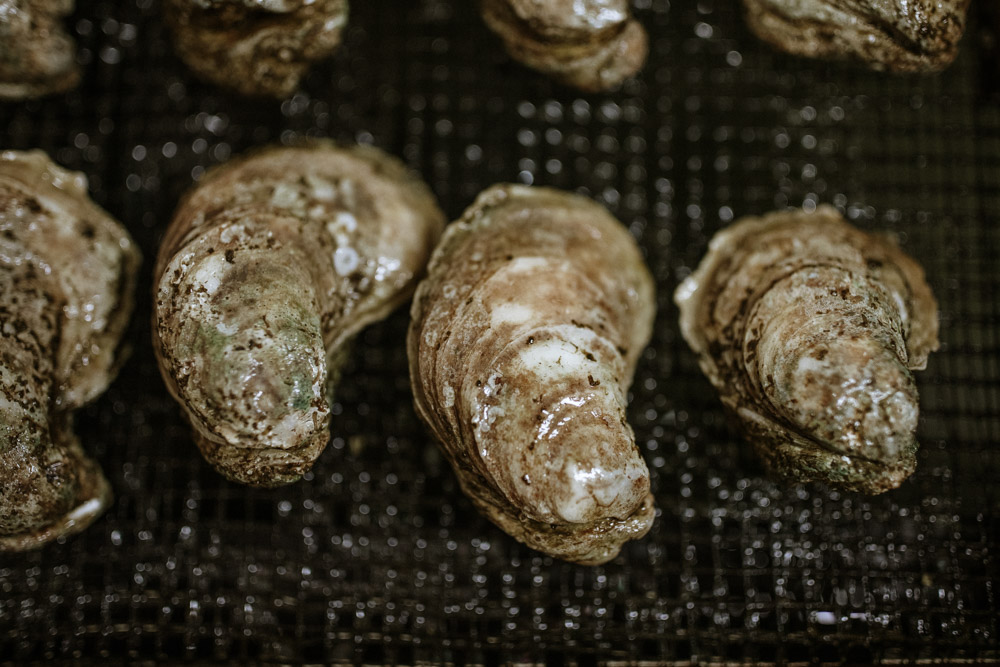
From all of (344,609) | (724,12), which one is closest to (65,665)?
(344,609)

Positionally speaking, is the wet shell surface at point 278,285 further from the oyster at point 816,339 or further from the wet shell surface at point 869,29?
the wet shell surface at point 869,29

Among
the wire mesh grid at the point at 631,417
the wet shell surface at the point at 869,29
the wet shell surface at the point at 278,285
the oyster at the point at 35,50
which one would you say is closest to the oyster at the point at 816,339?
the wire mesh grid at the point at 631,417

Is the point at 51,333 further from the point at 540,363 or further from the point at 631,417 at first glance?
the point at 631,417

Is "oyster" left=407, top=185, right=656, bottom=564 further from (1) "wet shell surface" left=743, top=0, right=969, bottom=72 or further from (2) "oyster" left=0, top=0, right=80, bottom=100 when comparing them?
(2) "oyster" left=0, top=0, right=80, bottom=100

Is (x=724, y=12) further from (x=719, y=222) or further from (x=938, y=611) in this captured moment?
(x=938, y=611)

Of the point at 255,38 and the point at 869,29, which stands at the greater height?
the point at 869,29

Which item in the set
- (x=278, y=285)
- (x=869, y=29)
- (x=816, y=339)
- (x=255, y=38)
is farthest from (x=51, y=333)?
(x=869, y=29)

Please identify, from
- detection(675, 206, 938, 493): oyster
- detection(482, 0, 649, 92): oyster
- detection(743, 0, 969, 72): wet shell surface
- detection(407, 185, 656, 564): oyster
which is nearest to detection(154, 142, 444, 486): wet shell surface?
detection(407, 185, 656, 564): oyster
